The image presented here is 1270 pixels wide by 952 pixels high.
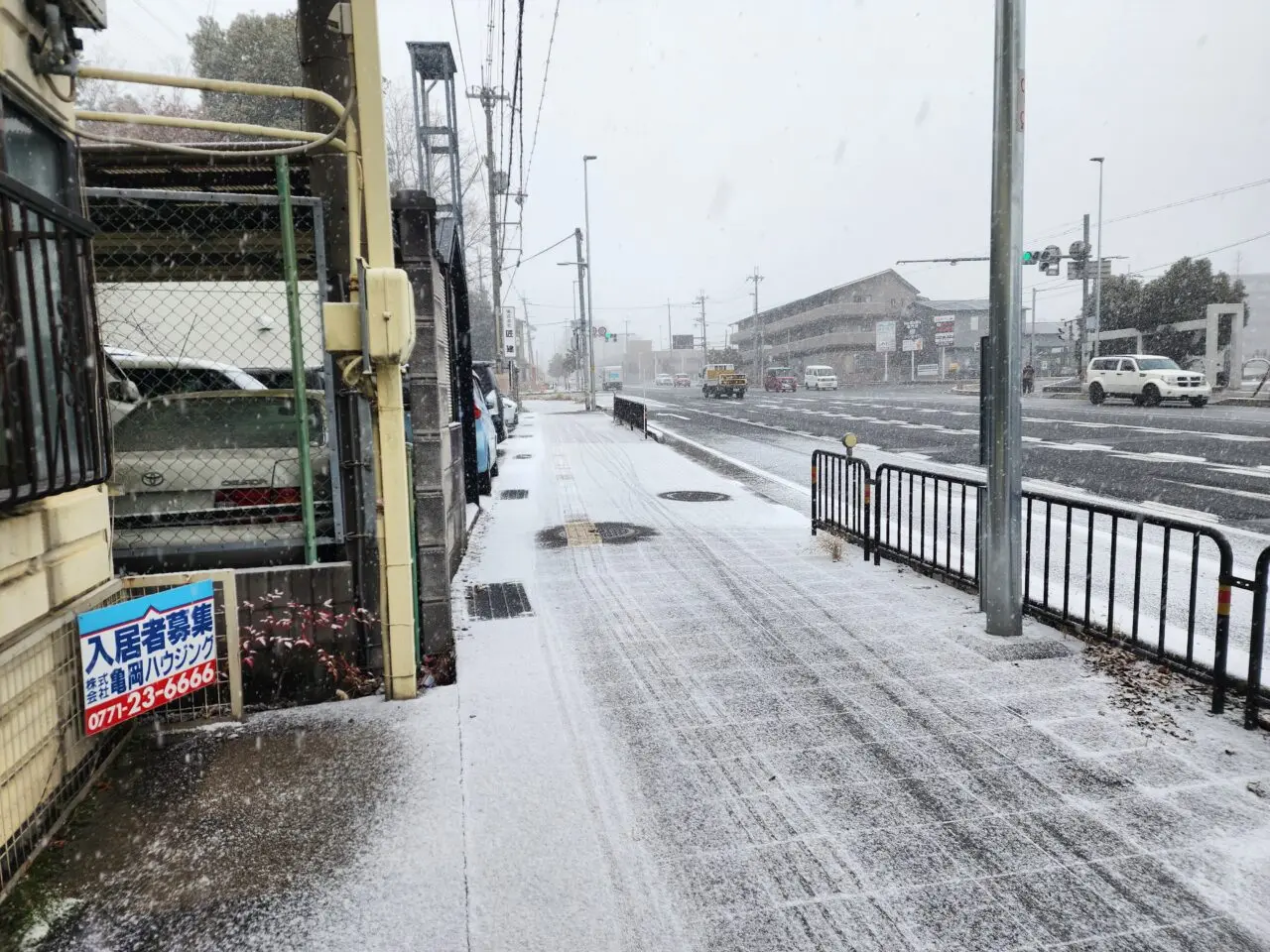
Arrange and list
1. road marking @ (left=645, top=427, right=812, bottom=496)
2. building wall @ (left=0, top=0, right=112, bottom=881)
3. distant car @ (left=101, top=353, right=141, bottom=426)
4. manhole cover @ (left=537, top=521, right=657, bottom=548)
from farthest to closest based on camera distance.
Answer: road marking @ (left=645, top=427, right=812, bottom=496)
manhole cover @ (left=537, top=521, right=657, bottom=548)
distant car @ (left=101, top=353, right=141, bottom=426)
building wall @ (left=0, top=0, right=112, bottom=881)

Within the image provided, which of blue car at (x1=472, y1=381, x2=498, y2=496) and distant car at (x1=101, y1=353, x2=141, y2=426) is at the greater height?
distant car at (x1=101, y1=353, x2=141, y2=426)

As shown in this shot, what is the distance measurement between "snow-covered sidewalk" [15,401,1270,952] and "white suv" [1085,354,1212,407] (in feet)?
94.3

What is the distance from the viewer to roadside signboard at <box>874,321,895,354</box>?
78.6m

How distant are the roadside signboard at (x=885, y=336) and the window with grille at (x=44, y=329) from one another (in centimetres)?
7995

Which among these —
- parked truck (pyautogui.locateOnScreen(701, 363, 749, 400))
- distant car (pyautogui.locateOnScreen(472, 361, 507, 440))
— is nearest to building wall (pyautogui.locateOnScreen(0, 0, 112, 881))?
distant car (pyautogui.locateOnScreen(472, 361, 507, 440))

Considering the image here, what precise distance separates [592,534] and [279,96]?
6208 millimetres

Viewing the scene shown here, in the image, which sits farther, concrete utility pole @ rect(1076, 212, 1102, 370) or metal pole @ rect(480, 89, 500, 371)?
concrete utility pole @ rect(1076, 212, 1102, 370)

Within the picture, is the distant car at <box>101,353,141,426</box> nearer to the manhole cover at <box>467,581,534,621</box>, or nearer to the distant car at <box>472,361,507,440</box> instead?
the manhole cover at <box>467,581,534,621</box>

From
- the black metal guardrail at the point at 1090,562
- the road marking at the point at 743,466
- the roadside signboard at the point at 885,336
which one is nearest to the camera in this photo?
the black metal guardrail at the point at 1090,562

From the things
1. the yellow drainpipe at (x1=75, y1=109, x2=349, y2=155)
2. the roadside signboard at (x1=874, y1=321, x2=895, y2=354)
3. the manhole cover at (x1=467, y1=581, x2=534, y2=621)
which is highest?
the roadside signboard at (x1=874, y1=321, x2=895, y2=354)

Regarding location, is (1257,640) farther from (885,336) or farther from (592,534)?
(885,336)

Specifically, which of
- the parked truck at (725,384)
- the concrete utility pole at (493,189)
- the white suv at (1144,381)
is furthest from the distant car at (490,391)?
the parked truck at (725,384)

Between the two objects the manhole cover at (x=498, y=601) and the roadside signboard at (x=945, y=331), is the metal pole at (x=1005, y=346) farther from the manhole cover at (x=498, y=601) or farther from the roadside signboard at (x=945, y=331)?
the roadside signboard at (x=945, y=331)

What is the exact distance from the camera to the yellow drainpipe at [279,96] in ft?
13.0
